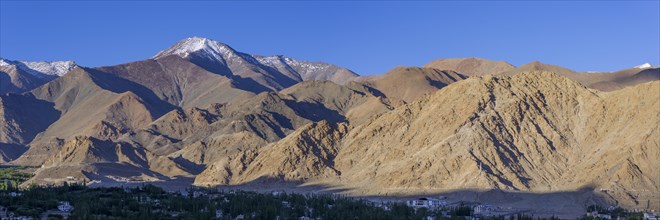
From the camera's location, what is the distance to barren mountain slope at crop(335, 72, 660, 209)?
124500 millimetres

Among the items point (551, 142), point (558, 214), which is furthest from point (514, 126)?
point (558, 214)

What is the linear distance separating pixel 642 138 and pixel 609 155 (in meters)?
4.32

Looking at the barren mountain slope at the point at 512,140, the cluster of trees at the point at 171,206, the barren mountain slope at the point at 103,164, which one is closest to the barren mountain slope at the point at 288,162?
the barren mountain slope at the point at 512,140

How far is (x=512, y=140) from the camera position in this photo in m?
136

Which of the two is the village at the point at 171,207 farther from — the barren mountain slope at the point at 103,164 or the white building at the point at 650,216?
the barren mountain slope at the point at 103,164

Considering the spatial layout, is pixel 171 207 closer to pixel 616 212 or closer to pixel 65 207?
pixel 65 207

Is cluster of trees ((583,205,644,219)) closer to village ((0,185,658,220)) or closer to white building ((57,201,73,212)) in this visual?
village ((0,185,658,220))

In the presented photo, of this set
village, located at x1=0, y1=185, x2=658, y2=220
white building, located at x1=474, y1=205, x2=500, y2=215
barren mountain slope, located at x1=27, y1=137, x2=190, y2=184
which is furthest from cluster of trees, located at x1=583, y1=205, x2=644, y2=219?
barren mountain slope, located at x1=27, y1=137, x2=190, y2=184

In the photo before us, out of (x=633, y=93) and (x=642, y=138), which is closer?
(x=642, y=138)

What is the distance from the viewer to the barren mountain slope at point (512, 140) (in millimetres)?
124500

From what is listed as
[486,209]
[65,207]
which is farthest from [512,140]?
[65,207]

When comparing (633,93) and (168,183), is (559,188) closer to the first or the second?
(633,93)

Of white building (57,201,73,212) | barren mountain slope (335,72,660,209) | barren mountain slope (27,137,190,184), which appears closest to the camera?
white building (57,201,73,212)

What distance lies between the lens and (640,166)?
122 meters
